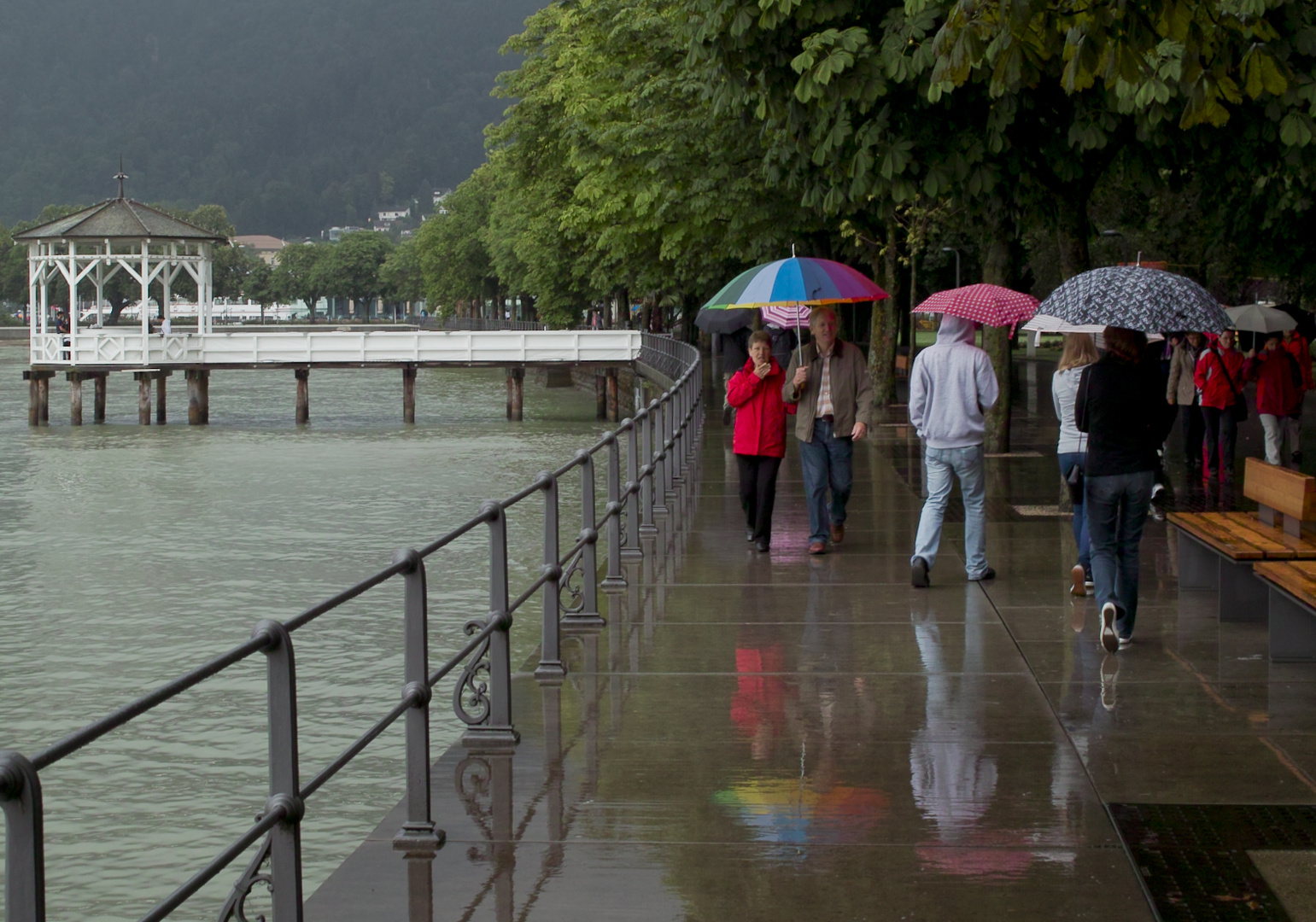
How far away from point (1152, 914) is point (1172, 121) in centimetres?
1252

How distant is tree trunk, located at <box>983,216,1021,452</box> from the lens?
1931cm

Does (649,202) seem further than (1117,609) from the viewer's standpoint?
Yes

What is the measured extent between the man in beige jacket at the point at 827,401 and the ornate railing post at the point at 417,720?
261 inches

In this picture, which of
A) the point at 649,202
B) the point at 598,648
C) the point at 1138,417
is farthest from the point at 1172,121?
the point at 649,202

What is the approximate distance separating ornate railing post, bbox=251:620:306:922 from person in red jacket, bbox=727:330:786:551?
315 inches

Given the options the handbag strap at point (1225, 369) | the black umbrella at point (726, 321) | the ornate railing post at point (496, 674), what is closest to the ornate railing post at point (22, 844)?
the ornate railing post at point (496, 674)

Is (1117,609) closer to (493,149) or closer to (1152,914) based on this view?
(1152,914)

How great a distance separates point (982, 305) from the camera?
471 inches

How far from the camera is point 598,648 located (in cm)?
879

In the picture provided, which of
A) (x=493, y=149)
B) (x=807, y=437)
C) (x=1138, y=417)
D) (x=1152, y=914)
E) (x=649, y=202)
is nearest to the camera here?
(x=1152, y=914)

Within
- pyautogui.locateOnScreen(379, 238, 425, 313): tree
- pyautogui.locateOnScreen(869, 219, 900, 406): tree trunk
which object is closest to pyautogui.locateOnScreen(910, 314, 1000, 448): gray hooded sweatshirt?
pyautogui.locateOnScreen(869, 219, 900, 406): tree trunk

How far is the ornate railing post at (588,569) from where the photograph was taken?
905 centimetres

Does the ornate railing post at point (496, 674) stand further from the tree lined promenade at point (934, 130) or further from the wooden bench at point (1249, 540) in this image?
the wooden bench at point (1249, 540)

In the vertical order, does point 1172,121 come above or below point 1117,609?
above
